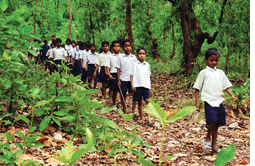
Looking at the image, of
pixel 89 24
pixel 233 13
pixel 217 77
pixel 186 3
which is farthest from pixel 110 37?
pixel 217 77

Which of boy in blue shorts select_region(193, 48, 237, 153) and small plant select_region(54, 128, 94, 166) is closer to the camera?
small plant select_region(54, 128, 94, 166)

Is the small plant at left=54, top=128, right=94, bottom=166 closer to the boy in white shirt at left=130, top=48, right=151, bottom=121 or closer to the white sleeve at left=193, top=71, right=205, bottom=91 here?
the white sleeve at left=193, top=71, right=205, bottom=91

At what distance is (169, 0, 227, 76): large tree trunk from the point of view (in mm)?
9250

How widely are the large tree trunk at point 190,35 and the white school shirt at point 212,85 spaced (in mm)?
5248

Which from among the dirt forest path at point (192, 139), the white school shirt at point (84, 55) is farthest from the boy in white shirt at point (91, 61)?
the dirt forest path at point (192, 139)

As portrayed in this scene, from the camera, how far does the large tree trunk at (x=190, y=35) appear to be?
925cm

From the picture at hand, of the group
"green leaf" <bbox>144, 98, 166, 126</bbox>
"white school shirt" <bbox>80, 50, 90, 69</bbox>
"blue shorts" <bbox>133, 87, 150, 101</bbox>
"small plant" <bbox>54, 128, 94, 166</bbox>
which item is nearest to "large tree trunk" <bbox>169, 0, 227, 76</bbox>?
"blue shorts" <bbox>133, 87, 150, 101</bbox>

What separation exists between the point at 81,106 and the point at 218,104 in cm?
244

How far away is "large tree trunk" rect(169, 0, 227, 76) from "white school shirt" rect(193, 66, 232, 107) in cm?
525

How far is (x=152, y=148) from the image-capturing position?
4.18 m

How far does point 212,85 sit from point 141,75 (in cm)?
218

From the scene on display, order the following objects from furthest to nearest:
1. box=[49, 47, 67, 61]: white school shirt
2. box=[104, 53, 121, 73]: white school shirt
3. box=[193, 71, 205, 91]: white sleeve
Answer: box=[49, 47, 67, 61]: white school shirt, box=[104, 53, 121, 73]: white school shirt, box=[193, 71, 205, 91]: white sleeve

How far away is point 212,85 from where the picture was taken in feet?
13.8

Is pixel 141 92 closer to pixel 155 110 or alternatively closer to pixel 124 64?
pixel 124 64
